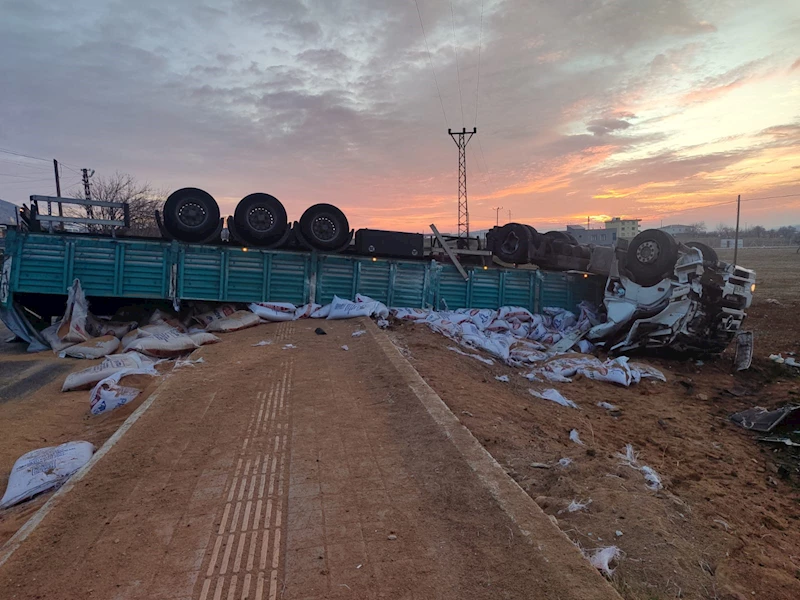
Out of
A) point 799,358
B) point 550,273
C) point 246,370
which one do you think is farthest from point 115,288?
point 799,358

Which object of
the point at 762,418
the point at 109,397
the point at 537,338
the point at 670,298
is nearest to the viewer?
the point at 109,397

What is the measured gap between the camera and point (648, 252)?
32.7 ft

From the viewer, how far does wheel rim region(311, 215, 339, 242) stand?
11.2 meters

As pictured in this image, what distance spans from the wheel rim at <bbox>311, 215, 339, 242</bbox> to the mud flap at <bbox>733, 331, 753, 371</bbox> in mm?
8553

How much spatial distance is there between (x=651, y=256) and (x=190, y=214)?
9.55 metres

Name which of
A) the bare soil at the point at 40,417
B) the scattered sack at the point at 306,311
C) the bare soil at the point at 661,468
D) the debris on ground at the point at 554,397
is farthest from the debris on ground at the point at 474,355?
the bare soil at the point at 40,417

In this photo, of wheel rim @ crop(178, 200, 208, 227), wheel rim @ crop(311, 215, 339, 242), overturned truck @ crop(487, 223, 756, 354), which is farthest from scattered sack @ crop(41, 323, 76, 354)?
overturned truck @ crop(487, 223, 756, 354)

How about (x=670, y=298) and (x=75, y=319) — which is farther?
(x=75, y=319)

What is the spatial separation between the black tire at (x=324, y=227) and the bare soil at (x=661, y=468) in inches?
127

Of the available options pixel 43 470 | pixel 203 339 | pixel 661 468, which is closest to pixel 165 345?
pixel 203 339

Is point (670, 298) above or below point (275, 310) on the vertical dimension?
above

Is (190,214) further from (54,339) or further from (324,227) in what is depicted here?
(54,339)

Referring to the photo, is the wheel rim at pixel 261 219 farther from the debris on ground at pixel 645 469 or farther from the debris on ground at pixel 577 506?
the debris on ground at pixel 577 506

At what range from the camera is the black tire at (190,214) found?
34.1 ft
